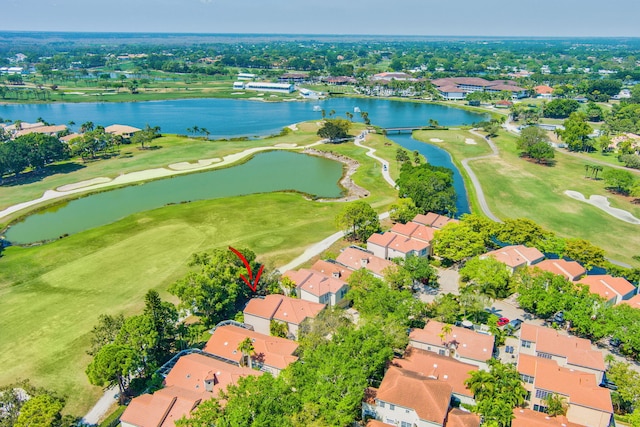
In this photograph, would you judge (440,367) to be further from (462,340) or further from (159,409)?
(159,409)

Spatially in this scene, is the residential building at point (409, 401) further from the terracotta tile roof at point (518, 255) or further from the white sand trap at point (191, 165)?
the white sand trap at point (191, 165)

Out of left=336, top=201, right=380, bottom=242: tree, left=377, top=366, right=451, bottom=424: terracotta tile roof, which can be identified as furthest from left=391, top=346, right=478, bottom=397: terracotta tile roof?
left=336, top=201, right=380, bottom=242: tree

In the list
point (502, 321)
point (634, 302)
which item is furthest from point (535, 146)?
point (502, 321)

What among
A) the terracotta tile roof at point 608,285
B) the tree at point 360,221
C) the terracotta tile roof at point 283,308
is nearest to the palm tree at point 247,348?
the terracotta tile roof at point 283,308


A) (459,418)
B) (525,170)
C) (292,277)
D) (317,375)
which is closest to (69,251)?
(292,277)

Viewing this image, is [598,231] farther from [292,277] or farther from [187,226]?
[187,226]

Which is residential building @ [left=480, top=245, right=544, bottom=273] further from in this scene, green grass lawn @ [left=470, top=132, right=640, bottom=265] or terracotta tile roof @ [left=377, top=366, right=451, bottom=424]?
terracotta tile roof @ [left=377, top=366, right=451, bottom=424]
